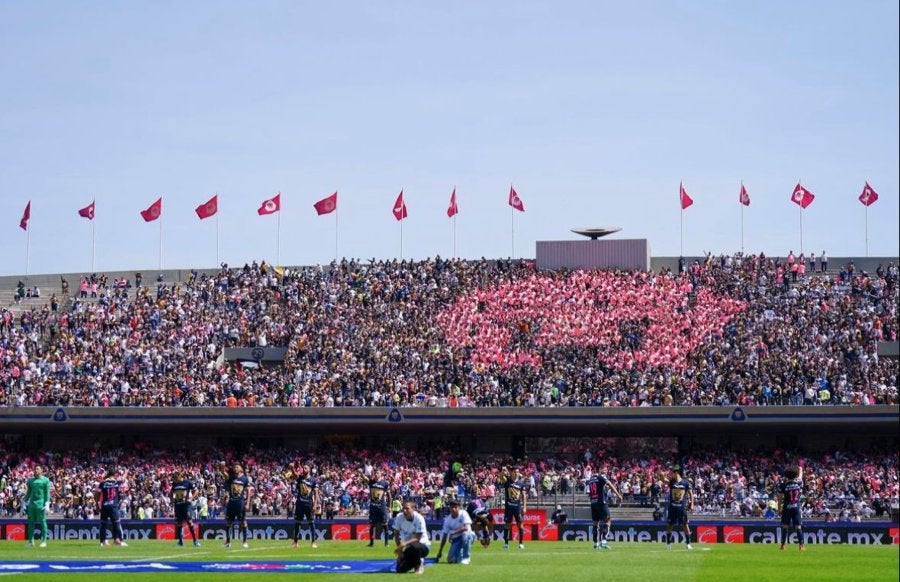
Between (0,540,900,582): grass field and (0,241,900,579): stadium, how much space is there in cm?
869

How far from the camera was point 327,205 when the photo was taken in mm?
71062

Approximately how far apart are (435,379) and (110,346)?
15.8 meters

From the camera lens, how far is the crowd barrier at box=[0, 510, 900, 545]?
1561 inches

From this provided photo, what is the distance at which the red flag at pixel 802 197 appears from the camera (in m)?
67.4

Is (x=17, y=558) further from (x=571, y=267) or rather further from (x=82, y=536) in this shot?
(x=571, y=267)

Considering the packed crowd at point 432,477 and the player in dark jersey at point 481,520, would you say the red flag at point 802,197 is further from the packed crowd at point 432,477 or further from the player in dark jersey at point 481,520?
the player in dark jersey at point 481,520

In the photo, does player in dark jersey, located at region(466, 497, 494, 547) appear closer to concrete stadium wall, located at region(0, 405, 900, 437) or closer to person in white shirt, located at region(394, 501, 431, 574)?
person in white shirt, located at region(394, 501, 431, 574)

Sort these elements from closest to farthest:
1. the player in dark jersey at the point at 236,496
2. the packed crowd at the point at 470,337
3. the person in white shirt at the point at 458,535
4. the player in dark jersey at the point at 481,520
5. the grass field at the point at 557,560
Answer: the grass field at the point at 557,560 < the person in white shirt at the point at 458,535 < the player in dark jersey at the point at 236,496 < the player in dark jersey at the point at 481,520 < the packed crowd at the point at 470,337

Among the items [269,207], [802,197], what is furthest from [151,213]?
[802,197]

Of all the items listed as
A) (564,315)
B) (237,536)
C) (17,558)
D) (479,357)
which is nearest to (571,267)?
(564,315)

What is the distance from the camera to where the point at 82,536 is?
43.6m

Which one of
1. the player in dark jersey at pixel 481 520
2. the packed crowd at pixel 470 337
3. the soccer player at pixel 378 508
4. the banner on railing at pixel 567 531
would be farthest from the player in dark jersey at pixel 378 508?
the packed crowd at pixel 470 337

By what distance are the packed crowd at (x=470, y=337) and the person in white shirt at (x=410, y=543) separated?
29.3 meters

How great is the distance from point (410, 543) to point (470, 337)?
36.8 meters
